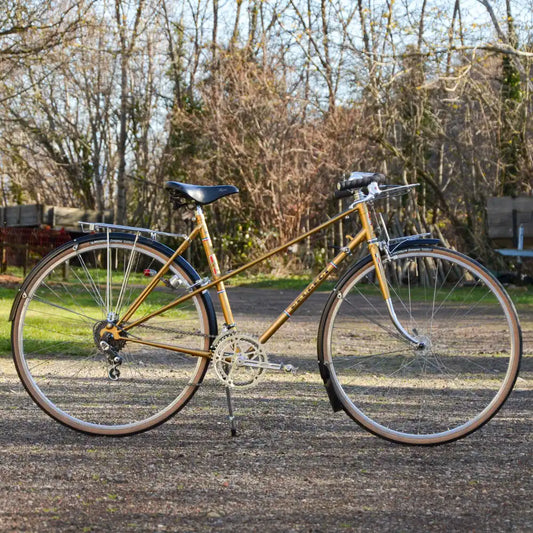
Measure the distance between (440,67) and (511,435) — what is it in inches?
444

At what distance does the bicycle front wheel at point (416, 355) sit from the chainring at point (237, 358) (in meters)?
0.26

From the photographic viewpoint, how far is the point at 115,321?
3.52 metres

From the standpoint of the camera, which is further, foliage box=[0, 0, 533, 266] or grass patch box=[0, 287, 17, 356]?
foliage box=[0, 0, 533, 266]

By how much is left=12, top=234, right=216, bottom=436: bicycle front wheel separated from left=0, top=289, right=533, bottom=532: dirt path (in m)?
0.13

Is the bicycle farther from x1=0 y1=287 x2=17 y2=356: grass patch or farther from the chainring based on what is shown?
x1=0 y1=287 x2=17 y2=356: grass patch

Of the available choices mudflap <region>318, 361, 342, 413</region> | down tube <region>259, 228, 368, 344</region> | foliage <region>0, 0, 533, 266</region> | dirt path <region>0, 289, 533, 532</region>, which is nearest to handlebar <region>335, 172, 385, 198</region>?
down tube <region>259, 228, 368, 344</region>

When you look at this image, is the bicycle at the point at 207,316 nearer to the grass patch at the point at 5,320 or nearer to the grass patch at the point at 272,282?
the grass patch at the point at 5,320

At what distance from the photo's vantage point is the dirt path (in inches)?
92.7

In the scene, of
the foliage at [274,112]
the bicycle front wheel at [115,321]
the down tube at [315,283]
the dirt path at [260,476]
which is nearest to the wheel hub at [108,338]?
the bicycle front wheel at [115,321]

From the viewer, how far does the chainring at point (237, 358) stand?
3.36m

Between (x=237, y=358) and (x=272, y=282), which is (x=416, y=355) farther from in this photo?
(x=272, y=282)

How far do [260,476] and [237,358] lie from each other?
0.65 metres

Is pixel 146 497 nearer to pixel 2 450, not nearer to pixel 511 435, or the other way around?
pixel 2 450

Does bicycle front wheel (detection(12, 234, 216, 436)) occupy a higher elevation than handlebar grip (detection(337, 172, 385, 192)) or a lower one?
lower
